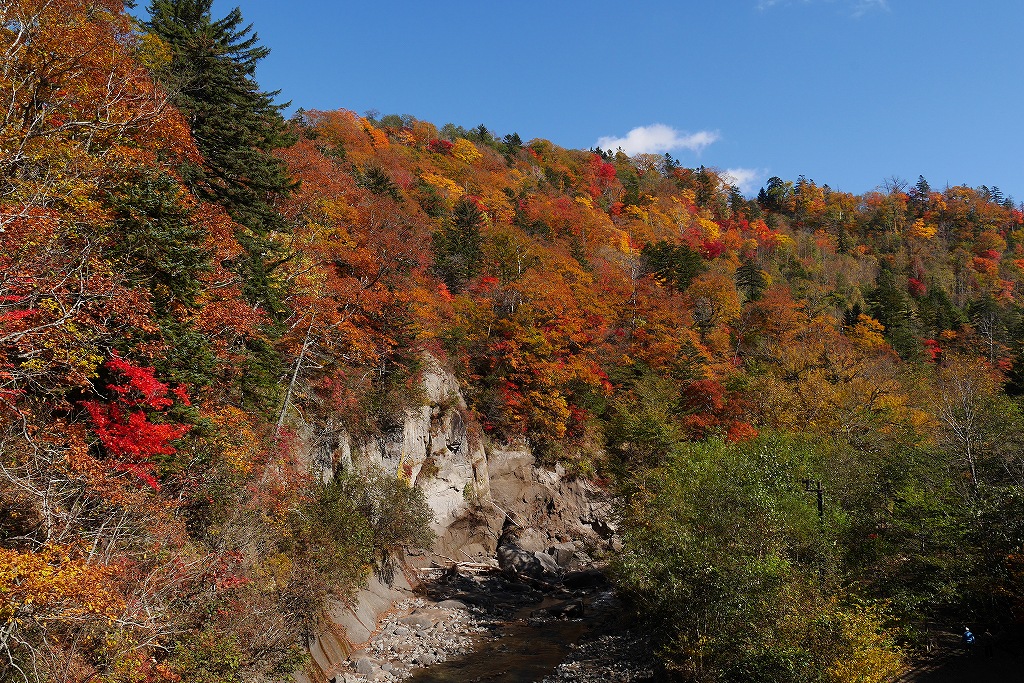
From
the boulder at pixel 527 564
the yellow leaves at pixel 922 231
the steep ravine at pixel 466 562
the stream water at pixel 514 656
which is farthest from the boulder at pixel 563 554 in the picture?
the yellow leaves at pixel 922 231

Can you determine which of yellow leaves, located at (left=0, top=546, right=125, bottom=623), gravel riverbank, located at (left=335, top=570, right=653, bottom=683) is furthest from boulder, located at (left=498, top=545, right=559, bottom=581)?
yellow leaves, located at (left=0, top=546, right=125, bottom=623)

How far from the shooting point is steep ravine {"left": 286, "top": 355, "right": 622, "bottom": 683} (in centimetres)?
2012

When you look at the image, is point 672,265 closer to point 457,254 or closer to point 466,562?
point 457,254

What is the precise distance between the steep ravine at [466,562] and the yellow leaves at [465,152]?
4574 centimetres

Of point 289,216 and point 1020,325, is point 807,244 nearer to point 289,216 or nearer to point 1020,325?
point 1020,325

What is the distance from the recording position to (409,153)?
218 ft

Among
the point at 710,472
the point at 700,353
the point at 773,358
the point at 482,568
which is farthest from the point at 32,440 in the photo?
the point at 773,358

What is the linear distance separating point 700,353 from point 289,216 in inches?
1217

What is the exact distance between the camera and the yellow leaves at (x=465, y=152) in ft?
241

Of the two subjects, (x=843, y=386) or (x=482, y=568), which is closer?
(x=482, y=568)

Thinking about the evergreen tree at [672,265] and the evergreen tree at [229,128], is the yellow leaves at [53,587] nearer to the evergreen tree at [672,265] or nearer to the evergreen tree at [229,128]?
the evergreen tree at [229,128]

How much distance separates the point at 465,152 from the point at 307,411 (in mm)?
57033

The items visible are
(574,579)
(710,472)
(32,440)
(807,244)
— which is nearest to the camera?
(32,440)

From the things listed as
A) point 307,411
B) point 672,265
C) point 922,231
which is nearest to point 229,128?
point 307,411
